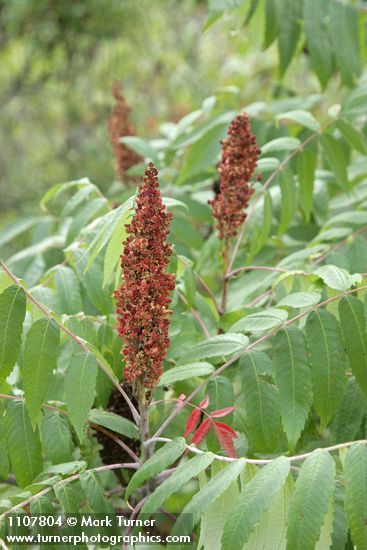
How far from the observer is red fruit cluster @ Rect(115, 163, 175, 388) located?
176 centimetres

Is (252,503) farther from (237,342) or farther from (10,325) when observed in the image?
(10,325)

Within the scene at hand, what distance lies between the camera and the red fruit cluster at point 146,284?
5.78 feet

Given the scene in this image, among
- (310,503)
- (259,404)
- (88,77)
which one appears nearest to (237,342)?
(259,404)

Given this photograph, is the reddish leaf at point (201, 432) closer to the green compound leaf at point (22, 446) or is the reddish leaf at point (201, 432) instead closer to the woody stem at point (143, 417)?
the woody stem at point (143, 417)

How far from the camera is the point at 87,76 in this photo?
9422 millimetres

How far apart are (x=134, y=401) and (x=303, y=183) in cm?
115

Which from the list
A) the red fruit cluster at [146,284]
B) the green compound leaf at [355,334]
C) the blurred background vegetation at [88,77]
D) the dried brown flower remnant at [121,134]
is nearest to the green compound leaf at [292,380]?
the green compound leaf at [355,334]

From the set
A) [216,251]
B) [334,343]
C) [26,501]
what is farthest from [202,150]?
[26,501]

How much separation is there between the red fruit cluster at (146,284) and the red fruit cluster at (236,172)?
65cm

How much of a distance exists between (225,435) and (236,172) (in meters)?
0.97

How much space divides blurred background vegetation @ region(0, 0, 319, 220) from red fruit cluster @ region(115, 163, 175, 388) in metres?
4.78

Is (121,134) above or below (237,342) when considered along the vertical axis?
above

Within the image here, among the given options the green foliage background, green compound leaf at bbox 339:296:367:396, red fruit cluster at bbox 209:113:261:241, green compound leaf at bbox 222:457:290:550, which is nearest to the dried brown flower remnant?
the green foliage background

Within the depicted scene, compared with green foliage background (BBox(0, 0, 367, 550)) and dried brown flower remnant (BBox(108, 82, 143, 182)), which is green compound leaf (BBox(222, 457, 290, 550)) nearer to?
green foliage background (BBox(0, 0, 367, 550))
